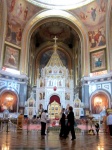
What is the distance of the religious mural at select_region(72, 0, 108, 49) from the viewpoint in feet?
73.2

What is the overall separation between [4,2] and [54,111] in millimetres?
14079

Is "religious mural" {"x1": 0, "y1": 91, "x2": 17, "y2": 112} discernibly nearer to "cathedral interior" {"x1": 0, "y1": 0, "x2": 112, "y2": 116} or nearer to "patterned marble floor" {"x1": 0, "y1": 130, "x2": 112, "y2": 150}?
"cathedral interior" {"x1": 0, "y1": 0, "x2": 112, "y2": 116}

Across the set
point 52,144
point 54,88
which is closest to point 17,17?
point 54,88

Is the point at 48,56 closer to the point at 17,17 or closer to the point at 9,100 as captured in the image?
the point at 17,17

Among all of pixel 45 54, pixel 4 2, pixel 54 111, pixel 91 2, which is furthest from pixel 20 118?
pixel 45 54

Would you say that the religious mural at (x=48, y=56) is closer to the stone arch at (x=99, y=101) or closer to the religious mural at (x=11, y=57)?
the religious mural at (x=11, y=57)

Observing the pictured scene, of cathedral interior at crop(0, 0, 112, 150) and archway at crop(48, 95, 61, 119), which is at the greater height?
cathedral interior at crop(0, 0, 112, 150)

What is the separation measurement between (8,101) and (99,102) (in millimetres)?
10932

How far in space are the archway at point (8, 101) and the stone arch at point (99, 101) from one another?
9403 millimetres

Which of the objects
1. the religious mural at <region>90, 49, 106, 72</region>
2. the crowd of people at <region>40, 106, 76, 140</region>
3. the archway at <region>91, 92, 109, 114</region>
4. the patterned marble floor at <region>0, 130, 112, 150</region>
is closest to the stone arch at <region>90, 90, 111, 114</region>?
the archway at <region>91, 92, 109, 114</region>

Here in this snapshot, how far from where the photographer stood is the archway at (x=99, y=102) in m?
21.2

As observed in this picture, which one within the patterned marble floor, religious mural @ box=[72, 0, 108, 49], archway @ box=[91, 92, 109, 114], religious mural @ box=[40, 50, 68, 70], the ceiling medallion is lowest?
the patterned marble floor

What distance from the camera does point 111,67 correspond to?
21188 millimetres

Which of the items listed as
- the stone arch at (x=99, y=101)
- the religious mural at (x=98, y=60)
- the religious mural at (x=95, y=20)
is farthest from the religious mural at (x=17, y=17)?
the stone arch at (x=99, y=101)
